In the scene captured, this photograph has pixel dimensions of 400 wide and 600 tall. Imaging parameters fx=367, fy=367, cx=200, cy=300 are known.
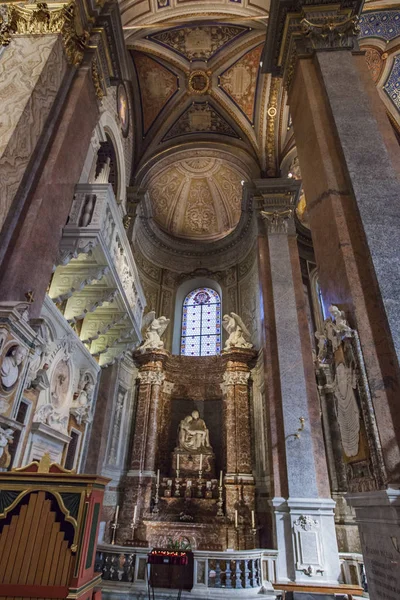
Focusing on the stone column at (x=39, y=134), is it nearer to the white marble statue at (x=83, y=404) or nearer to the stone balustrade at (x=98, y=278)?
the stone balustrade at (x=98, y=278)

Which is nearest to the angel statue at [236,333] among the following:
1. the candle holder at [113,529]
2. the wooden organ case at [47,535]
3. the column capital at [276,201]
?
the column capital at [276,201]

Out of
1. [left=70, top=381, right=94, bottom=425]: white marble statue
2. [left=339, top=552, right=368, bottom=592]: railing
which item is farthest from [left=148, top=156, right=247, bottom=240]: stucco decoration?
[left=339, top=552, right=368, bottom=592]: railing

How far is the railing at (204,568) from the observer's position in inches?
261

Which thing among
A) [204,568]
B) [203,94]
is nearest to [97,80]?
[203,94]

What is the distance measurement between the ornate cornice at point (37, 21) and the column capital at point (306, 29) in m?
3.88

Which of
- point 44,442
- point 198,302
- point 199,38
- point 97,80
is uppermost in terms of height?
point 199,38

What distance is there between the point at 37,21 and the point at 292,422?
948cm

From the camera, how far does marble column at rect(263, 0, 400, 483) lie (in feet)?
12.9

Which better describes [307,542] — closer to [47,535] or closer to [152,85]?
[47,535]

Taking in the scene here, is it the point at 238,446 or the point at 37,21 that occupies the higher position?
the point at 37,21

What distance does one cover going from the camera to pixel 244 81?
13.3 metres

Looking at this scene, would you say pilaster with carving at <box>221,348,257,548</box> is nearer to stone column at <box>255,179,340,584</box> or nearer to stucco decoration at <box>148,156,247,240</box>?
stone column at <box>255,179,340,584</box>

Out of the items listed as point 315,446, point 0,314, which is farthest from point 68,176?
point 315,446

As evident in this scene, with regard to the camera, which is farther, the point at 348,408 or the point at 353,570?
the point at 353,570
